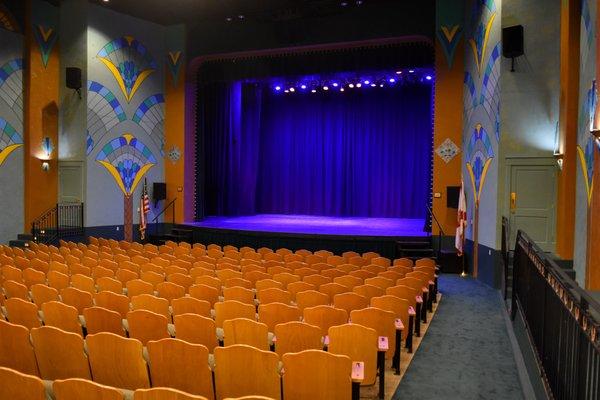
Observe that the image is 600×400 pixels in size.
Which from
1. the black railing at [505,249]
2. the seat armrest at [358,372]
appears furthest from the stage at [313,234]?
the seat armrest at [358,372]

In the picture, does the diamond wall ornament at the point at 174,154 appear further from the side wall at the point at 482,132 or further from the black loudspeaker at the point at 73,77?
the side wall at the point at 482,132

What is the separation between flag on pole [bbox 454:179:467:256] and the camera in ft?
39.3

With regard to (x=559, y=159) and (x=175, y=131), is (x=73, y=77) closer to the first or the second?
(x=175, y=131)

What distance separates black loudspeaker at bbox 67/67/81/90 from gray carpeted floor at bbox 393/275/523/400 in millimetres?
11732

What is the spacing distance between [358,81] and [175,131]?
624 centimetres

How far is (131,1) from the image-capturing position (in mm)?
14633

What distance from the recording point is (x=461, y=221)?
12.2m

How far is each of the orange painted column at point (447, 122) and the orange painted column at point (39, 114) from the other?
1112cm

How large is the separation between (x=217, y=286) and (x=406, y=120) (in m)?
13.8

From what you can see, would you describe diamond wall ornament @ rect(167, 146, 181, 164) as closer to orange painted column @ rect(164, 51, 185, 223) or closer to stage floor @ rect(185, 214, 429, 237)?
orange painted column @ rect(164, 51, 185, 223)

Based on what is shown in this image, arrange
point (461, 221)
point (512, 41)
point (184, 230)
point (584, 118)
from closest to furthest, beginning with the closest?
point (584, 118)
point (512, 41)
point (461, 221)
point (184, 230)

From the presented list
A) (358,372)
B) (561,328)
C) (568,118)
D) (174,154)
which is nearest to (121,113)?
(174,154)

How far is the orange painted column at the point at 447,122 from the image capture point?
1355 cm

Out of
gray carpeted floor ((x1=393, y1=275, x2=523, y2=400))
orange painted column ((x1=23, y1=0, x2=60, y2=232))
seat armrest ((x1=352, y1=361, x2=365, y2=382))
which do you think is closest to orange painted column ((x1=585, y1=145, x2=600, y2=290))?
gray carpeted floor ((x1=393, y1=275, x2=523, y2=400))
